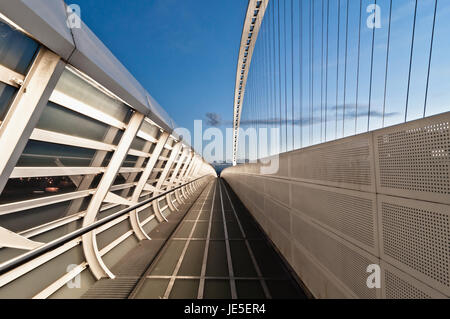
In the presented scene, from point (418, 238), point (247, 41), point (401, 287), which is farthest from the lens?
point (247, 41)

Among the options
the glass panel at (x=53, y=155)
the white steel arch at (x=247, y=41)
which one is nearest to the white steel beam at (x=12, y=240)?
the glass panel at (x=53, y=155)

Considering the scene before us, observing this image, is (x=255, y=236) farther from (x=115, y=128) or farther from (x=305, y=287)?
(x=115, y=128)

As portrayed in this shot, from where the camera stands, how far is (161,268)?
3.53m

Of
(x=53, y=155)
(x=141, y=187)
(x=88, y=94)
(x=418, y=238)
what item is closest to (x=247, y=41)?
(x=141, y=187)

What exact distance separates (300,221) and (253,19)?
2028 cm

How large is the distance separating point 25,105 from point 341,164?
3.43m

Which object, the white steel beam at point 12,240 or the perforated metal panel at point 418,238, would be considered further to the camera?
the white steel beam at point 12,240

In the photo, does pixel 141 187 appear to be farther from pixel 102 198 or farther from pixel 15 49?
pixel 15 49

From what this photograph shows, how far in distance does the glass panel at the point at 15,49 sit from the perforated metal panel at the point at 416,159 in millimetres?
3380

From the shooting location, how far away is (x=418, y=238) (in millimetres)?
1573

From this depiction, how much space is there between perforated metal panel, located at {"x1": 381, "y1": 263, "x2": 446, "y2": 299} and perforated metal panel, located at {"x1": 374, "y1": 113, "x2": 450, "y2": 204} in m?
0.67

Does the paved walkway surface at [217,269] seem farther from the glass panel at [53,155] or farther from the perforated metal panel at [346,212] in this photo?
the glass panel at [53,155]

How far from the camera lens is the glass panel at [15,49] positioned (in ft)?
5.57
